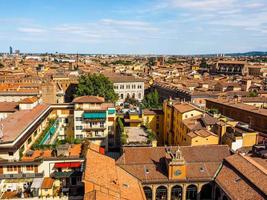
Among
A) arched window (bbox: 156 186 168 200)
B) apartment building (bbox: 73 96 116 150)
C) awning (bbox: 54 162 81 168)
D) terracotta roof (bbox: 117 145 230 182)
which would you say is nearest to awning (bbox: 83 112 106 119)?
apartment building (bbox: 73 96 116 150)

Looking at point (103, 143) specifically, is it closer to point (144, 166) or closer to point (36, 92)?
point (144, 166)

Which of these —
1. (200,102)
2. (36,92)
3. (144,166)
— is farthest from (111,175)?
(200,102)

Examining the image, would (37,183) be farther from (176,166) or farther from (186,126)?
(186,126)

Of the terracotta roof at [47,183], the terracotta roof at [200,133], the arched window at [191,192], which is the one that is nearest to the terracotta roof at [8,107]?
the terracotta roof at [47,183]

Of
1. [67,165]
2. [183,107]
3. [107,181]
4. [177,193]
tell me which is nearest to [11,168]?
[67,165]

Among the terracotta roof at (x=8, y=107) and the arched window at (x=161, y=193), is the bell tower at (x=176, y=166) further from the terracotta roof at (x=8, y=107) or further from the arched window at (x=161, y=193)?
the terracotta roof at (x=8, y=107)

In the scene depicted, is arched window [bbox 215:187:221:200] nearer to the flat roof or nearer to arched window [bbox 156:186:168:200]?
arched window [bbox 156:186:168:200]
